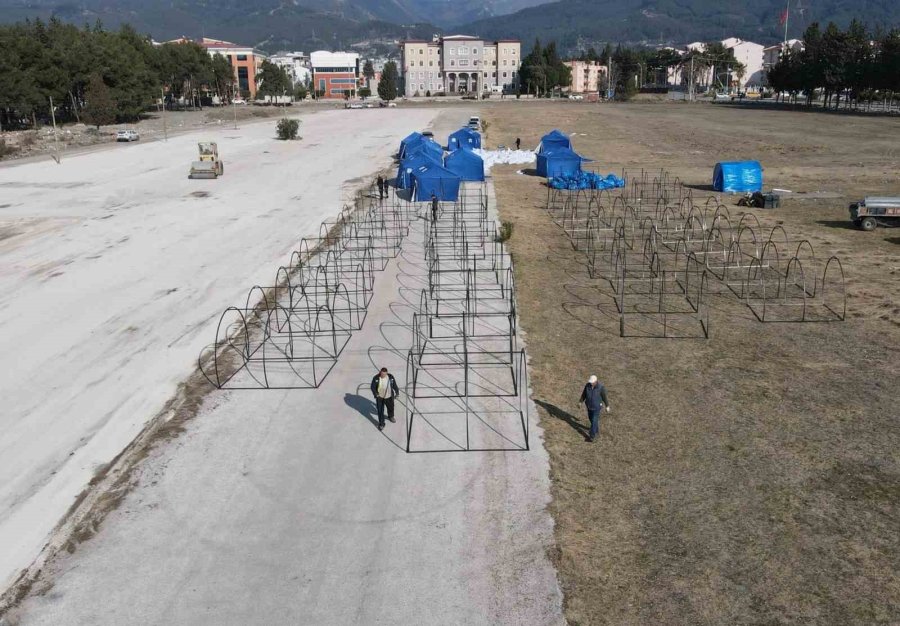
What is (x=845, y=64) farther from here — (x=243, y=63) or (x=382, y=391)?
(x=243, y=63)

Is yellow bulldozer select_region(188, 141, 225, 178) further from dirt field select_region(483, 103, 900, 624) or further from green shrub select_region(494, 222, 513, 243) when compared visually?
dirt field select_region(483, 103, 900, 624)

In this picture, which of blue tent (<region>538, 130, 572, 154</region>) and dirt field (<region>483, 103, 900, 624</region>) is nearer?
dirt field (<region>483, 103, 900, 624</region>)

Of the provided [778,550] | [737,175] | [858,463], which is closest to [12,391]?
[778,550]

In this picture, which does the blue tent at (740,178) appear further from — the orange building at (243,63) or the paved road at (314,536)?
the orange building at (243,63)

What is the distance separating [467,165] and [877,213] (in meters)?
24.8

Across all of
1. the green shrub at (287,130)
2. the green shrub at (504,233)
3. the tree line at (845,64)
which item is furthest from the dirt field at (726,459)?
the tree line at (845,64)

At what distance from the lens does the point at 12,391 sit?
56.8ft

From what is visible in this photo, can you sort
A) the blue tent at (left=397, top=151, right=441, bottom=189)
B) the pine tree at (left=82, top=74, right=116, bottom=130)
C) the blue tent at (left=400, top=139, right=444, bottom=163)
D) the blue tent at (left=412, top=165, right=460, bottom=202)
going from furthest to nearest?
the pine tree at (left=82, top=74, right=116, bottom=130) → the blue tent at (left=400, top=139, right=444, bottom=163) → the blue tent at (left=397, top=151, right=441, bottom=189) → the blue tent at (left=412, top=165, right=460, bottom=202)

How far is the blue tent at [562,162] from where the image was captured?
161 ft

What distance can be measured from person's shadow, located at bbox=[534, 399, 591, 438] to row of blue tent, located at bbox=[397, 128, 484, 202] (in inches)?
1064

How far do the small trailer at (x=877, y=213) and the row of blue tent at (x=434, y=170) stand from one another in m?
20.3

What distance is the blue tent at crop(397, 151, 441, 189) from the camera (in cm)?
4392

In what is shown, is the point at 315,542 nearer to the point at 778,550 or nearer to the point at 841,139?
the point at 778,550

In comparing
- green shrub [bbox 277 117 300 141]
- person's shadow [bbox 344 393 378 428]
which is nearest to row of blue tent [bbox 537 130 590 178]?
person's shadow [bbox 344 393 378 428]
